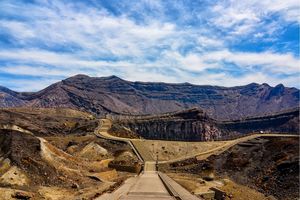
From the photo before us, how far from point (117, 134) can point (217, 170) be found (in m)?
59.2

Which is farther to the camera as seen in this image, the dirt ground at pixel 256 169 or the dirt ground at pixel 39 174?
the dirt ground at pixel 256 169

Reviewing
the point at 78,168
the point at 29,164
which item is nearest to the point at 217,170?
the point at 78,168

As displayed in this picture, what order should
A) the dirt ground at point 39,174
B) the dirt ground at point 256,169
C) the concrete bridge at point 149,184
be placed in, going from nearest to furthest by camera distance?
the concrete bridge at point 149,184, the dirt ground at point 39,174, the dirt ground at point 256,169

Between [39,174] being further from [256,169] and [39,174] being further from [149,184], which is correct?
[256,169]

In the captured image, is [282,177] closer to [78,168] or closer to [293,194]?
[293,194]

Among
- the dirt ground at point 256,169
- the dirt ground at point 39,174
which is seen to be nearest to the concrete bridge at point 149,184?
the dirt ground at point 39,174

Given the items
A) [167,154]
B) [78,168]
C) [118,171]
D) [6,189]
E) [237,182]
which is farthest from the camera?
[167,154]

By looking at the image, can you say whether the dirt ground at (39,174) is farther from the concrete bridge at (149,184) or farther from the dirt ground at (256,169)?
the dirt ground at (256,169)

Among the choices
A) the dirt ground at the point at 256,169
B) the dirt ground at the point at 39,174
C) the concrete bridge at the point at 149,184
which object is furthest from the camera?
the dirt ground at the point at 256,169

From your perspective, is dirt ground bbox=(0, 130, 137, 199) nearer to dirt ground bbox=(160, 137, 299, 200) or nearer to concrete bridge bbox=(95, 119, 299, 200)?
concrete bridge bbox=(95, 119, 299, 200)

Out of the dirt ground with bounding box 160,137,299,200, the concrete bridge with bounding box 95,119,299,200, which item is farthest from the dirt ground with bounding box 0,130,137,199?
the dirt ground with bounding box 160,137,299,200

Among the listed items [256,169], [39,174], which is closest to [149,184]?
[39,174]

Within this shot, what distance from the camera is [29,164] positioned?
4888cm

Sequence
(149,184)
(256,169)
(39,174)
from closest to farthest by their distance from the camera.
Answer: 1. (39,174)
2. (149,184)
3. (256,169)
